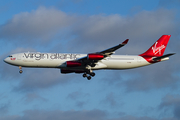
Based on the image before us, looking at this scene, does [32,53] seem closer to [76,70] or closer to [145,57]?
[76,70]

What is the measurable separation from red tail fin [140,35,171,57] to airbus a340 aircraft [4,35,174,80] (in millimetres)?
984

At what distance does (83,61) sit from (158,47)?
18.0 m

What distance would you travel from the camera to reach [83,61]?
6656 cm

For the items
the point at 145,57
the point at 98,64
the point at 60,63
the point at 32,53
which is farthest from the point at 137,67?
the point at 32,53

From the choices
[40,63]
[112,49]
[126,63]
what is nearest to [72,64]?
[40,63]

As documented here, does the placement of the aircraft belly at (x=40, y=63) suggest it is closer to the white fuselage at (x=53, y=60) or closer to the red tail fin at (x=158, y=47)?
the white fuselage at (x=53, y=60)

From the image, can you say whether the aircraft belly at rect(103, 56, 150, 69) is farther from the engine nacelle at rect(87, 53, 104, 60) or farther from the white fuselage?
the engine nacelle at rect(87, 53, 104, 60)

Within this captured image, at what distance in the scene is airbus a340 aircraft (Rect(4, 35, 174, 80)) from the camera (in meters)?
65.6

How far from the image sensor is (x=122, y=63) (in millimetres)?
69500

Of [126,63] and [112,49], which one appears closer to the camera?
[112,49]

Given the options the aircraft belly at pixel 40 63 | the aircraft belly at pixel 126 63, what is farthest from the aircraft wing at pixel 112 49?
the aircraft belly at pixel 40 63

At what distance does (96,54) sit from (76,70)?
8.68 meters

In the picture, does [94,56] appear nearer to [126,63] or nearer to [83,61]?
[83,61]

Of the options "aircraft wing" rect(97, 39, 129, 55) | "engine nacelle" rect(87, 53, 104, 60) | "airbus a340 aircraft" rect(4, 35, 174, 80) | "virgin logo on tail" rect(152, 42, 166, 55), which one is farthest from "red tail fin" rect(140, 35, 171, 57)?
"engine nacelle" rect(87, 53, 104, 60)
